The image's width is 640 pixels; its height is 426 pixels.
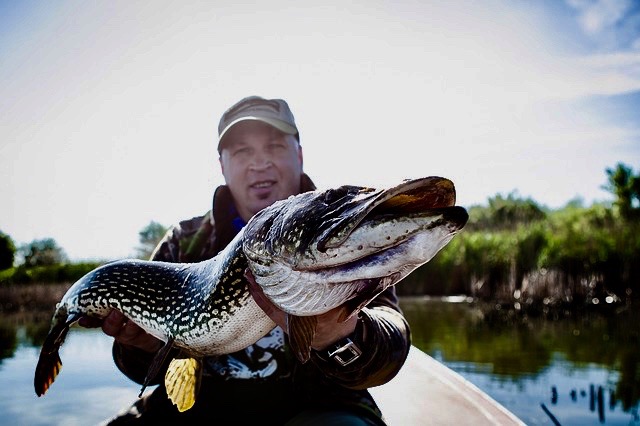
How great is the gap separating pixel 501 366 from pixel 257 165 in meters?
5.92

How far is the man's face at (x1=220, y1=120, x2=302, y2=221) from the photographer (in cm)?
308

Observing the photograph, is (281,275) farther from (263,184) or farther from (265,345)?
(263,184)

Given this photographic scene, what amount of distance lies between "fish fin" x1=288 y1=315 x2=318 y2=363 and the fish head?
0.17 feet

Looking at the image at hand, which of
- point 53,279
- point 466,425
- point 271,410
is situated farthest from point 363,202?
point 53,279

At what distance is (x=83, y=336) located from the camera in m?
11.6

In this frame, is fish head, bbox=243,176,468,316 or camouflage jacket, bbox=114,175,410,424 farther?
camouflage jacket, bbox=114,175,410,424

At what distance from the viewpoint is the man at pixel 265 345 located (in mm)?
1987

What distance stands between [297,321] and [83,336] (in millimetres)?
11465

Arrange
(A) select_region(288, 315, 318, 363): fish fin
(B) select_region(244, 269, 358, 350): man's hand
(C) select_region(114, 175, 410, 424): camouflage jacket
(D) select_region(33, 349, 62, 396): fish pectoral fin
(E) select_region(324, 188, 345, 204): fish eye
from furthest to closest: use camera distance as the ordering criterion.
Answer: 1. (D) select_region(33, 349, 62, 396): fish pectoral fin
2. (C) select_region(114, 175, 410, 424): camouflage jacket
3. (B) select_region(244, 269, 358, 350): man's hand
4. (A) select_region(288, 315, 318, 363): fish fin
5. (E) select_region(324, 188, 345, 204): fish eye

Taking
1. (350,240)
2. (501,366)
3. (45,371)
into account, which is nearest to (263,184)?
(45,371)

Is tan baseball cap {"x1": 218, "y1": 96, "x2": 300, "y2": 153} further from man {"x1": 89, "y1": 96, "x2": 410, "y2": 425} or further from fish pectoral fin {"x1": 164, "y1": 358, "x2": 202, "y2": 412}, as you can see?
fish pectoral fin {"x1": 164, "y1": 358, "x2": 202, "y2": 412}

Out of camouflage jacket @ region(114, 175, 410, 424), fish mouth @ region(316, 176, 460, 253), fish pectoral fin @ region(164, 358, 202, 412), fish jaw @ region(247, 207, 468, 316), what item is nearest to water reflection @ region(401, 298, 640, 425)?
camouflage jacket @ region(114, 175, 410, 424)

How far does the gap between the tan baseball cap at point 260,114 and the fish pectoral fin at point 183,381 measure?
1413 millimetres

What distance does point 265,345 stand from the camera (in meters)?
2.69
